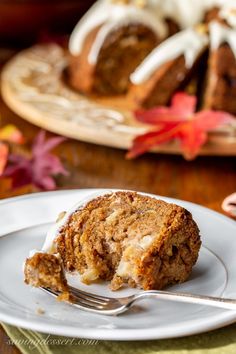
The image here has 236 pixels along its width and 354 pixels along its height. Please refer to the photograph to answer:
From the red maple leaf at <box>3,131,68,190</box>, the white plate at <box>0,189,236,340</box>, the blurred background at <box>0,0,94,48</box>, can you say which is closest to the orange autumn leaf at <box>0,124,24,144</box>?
the red maple leaf at <box>3,131,68,190</box>

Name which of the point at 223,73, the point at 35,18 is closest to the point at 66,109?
the point at 223,73

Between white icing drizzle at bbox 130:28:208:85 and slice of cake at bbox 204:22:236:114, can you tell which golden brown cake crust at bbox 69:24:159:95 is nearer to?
white icing drizzle at bbox 130:28:208:85

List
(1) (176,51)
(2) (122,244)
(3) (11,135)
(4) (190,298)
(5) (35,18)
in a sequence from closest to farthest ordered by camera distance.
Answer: (4) (190,298) < (2) (122,244) < (3) (11,135) < (1) (176,51) < (5) (35,18)

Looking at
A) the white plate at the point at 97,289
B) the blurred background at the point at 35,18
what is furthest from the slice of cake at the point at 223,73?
the blurred background at the point at 35,18

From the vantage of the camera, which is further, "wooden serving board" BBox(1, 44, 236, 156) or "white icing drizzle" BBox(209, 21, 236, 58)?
"white icing drizzle" BBox(209, 21, 236, 58)

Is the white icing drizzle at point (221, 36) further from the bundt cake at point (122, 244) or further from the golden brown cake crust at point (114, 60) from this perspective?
the bundt cake at point (122, 244)

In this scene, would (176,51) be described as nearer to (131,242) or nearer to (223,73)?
(223,73)

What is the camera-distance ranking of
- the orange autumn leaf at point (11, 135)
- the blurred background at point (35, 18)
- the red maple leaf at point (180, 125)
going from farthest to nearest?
the blurred background at point (35, 18) < the orange autumn leaf at point (11, 135) < the red maple leaf at point (180, 125)
